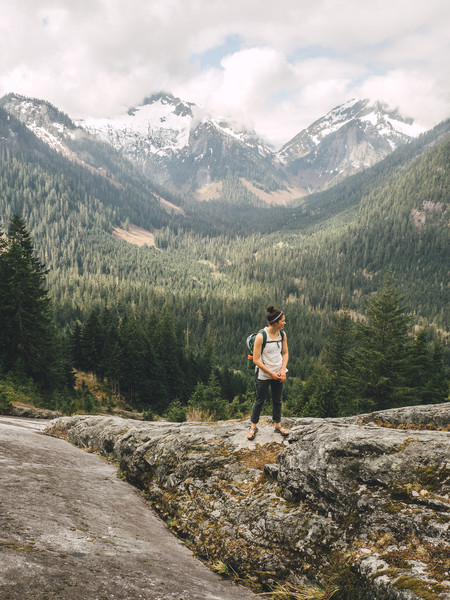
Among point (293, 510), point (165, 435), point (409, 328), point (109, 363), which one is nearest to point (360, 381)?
point (409, 328)

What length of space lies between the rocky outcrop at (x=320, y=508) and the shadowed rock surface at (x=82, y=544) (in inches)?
23.4

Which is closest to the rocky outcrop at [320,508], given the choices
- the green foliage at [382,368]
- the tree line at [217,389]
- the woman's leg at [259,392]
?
the woman's leg at [259,392]

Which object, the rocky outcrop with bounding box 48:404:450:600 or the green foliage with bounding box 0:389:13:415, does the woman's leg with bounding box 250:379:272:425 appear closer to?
the rocky outcrop with bounding box 48:404:450:600

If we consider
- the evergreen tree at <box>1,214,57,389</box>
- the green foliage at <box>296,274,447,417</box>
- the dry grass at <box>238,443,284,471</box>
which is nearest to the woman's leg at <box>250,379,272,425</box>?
the dry grass at <box>238,443,284,471</box>

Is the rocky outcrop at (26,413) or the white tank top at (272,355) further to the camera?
the rocky outcrop at (26,413)

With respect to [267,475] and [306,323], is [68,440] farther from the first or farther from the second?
[306,323]

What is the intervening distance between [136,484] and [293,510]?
4.70 m

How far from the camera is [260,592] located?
4.63m

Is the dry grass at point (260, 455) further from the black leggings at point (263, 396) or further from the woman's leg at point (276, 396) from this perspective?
the woman's leg at point (276, 396)

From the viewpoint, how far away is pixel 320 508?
5457 millimetres

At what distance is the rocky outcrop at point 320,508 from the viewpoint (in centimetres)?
413

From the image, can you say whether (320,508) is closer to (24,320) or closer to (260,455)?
(260,455)

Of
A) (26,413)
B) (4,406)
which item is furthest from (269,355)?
(26,413)

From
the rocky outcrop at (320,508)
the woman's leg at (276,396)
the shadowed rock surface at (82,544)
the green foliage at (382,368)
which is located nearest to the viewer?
the shadowed rock surface at (82,544)
